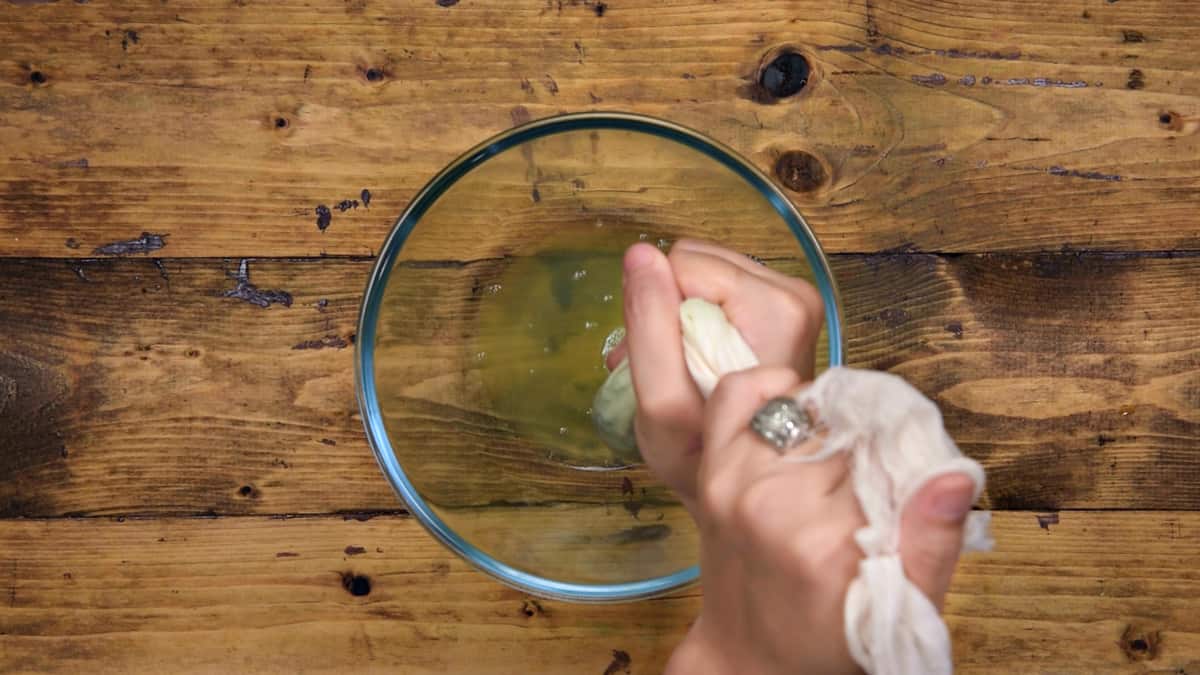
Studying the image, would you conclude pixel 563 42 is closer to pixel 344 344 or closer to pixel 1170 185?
pixel 344 344

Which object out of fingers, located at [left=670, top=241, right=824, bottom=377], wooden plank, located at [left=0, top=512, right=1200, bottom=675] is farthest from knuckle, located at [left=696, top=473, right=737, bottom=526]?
wooden plank, located at [left=0, top=512, right=1200, bottom=675]

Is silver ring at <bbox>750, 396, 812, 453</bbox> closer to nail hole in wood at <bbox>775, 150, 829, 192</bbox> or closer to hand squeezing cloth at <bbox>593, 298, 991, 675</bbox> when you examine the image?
hand squeezing cloth at <bbox>593, 298, 991, 675</bbox>

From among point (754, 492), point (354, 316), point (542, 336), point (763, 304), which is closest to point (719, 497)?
point (754, 492)

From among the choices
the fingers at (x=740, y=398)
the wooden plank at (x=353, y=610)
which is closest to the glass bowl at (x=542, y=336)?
the wooden plank at (x=353, y=610)

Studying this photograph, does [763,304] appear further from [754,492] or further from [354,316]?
[354,316]

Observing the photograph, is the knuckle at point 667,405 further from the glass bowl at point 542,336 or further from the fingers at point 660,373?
the glass bowl at point 542,336

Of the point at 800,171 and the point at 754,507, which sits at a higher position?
the point at 800,171

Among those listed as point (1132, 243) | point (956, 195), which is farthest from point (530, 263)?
point (1132, 243)
